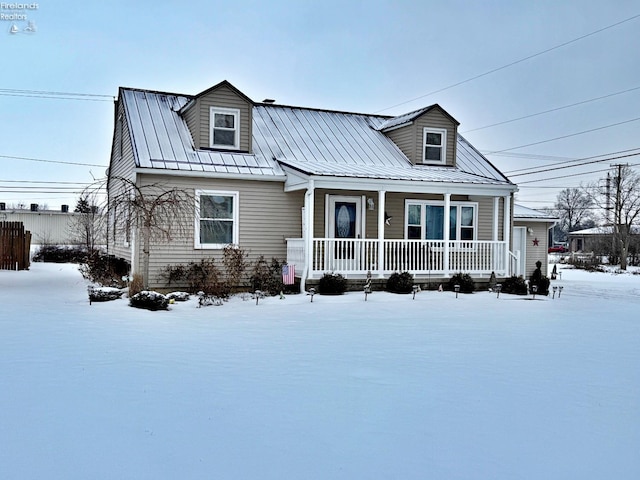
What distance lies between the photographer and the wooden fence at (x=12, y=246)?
1992 cm

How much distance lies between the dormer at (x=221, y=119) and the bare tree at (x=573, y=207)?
73.8 m

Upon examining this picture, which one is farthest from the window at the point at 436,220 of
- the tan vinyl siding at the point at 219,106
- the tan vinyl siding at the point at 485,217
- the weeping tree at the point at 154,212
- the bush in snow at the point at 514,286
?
the weeping tree at the point at 154,212

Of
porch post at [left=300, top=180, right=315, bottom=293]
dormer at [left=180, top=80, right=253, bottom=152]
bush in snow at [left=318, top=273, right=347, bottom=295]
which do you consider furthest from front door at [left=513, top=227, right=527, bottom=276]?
dormer at [left=180, top=80, right=253, bottom=152]

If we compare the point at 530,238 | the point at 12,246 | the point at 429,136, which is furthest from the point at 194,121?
the point at 530,238

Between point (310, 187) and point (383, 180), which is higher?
point (383, 180)

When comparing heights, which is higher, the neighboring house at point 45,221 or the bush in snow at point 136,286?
the neighboring house at point 45,221

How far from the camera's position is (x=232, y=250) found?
558 inches

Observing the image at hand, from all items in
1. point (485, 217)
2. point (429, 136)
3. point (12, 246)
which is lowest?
point (12, 246)

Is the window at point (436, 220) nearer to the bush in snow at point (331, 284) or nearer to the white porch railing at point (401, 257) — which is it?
the white porch railing at point (401, 257)

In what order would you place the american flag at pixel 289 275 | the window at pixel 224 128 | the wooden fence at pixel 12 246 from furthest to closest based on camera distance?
the wooden fence at pixel 12 246 → the window at pixel 224 128 → the american flag at pixel 289 275

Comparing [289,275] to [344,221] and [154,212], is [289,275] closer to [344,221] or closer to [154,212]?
[344,221]

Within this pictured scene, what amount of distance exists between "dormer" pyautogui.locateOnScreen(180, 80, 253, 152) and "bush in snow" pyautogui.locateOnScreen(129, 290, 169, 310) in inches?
212

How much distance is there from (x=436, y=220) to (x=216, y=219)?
6.67 meters

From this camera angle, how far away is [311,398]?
557 cm
